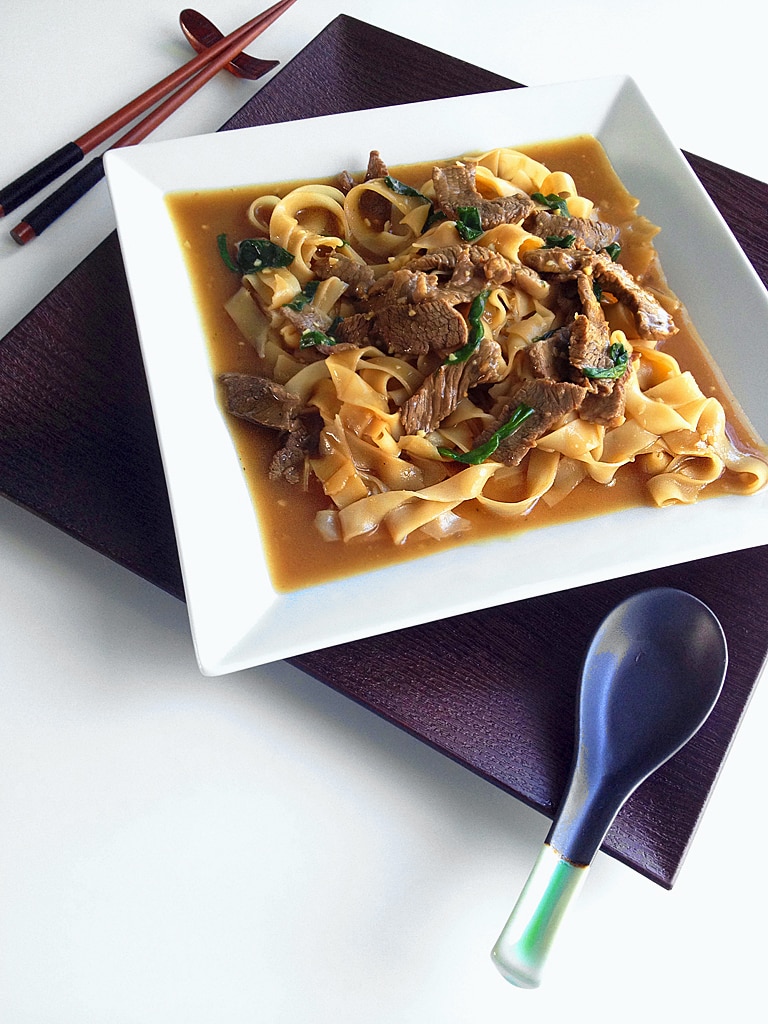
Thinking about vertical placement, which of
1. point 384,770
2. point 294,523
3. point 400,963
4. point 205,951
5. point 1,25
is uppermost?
point 1,25

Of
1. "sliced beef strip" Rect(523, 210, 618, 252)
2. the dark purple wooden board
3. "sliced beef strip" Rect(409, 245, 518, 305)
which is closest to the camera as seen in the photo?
the dark purple wooden board

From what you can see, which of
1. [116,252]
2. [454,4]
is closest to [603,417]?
[116,252]

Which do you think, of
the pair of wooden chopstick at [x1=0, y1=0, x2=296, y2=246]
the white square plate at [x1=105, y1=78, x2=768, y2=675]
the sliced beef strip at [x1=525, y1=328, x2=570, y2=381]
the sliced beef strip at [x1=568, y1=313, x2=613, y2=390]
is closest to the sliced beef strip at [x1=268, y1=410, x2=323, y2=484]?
the white square plate at [x1=105, y1=78, x2=768, y2=675]

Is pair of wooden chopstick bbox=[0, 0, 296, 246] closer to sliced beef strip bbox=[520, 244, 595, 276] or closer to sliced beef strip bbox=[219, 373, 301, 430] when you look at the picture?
sliced beef strip bbox=[219, 373, 301, 430]

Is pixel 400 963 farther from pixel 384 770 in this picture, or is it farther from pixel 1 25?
pixel 1 25

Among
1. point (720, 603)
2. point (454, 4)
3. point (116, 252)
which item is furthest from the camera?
point (454, 4)

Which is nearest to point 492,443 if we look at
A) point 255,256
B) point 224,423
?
point 224,423

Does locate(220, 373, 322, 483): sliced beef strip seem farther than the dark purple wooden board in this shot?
Yes
